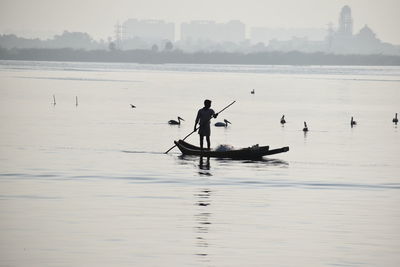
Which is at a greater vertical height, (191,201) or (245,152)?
(191,201)

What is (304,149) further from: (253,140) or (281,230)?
(281,230)

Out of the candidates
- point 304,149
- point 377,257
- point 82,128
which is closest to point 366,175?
point 304,149

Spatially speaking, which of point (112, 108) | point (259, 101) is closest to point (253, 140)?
point (112, 108)

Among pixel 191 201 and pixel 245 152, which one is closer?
pixel 191 201

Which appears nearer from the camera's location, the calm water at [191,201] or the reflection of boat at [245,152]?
the calm water at [191,201]

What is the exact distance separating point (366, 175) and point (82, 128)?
79.8 ft

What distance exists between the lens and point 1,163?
3419 cm

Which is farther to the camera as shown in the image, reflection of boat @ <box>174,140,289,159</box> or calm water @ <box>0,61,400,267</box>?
reflection of boat @ <box>174,140,289,159</box>

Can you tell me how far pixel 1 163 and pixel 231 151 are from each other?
25.3 ft

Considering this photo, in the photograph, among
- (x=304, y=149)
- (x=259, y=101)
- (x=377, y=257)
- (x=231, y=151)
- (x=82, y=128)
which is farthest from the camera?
(x=259, y=101)

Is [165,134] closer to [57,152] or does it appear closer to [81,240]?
[57,152]

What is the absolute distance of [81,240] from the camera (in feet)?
63.9

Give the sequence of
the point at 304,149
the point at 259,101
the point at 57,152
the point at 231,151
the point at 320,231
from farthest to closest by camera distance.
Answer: the point at 259,101
the point at 304,149
the point at 57,152
the point at 231,151
the point at 320,231

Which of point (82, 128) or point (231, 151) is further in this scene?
point (82, 128)
